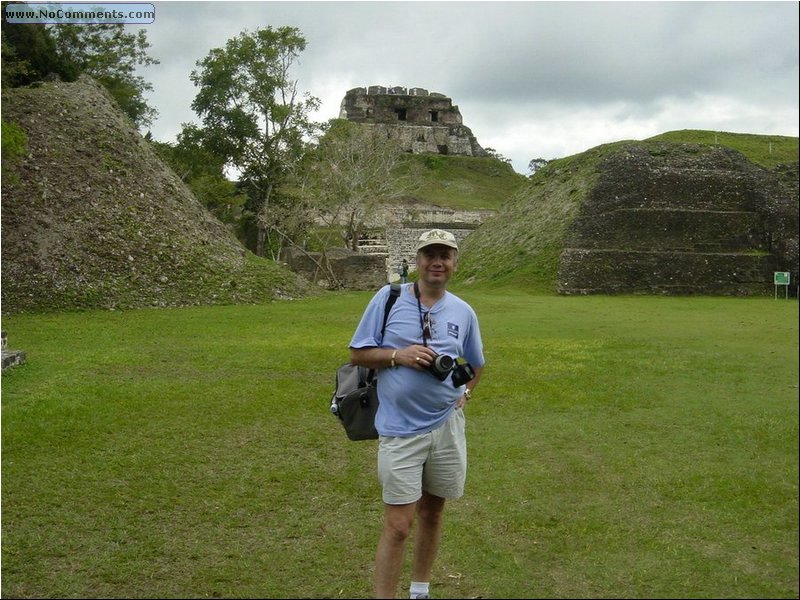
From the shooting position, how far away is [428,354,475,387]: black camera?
2.87 metres

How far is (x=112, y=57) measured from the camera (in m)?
29.3

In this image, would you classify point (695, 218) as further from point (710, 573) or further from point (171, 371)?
point (710, 573)

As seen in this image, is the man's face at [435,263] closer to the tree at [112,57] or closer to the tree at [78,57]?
the tree at [78,57]

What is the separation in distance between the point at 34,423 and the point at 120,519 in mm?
2466

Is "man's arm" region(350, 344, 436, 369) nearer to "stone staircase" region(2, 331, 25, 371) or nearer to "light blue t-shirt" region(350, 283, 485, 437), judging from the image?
"light blue t-shirt" region(350, 283, 485, 437)

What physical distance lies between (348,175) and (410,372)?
25792 millimetres

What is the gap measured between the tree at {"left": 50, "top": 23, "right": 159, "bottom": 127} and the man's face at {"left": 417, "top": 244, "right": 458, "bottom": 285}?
2479 centimetres

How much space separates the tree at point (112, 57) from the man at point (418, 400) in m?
24.8

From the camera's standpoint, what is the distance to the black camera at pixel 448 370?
2869 mm

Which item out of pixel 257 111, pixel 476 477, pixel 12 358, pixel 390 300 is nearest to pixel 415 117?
pixel 257 111

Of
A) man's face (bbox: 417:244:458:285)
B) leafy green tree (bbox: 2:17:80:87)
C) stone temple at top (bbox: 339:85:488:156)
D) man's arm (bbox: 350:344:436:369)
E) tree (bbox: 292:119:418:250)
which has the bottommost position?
man's arm (bbox: 350:344:436:369)

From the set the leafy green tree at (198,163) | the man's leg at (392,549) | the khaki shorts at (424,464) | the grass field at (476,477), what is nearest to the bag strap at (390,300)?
the khaki shorts at (424,464)

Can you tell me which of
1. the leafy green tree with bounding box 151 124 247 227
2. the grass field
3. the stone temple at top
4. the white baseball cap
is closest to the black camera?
the white baseball cap

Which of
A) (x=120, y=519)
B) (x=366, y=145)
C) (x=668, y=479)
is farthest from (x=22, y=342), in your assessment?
(x=366, y=145)
